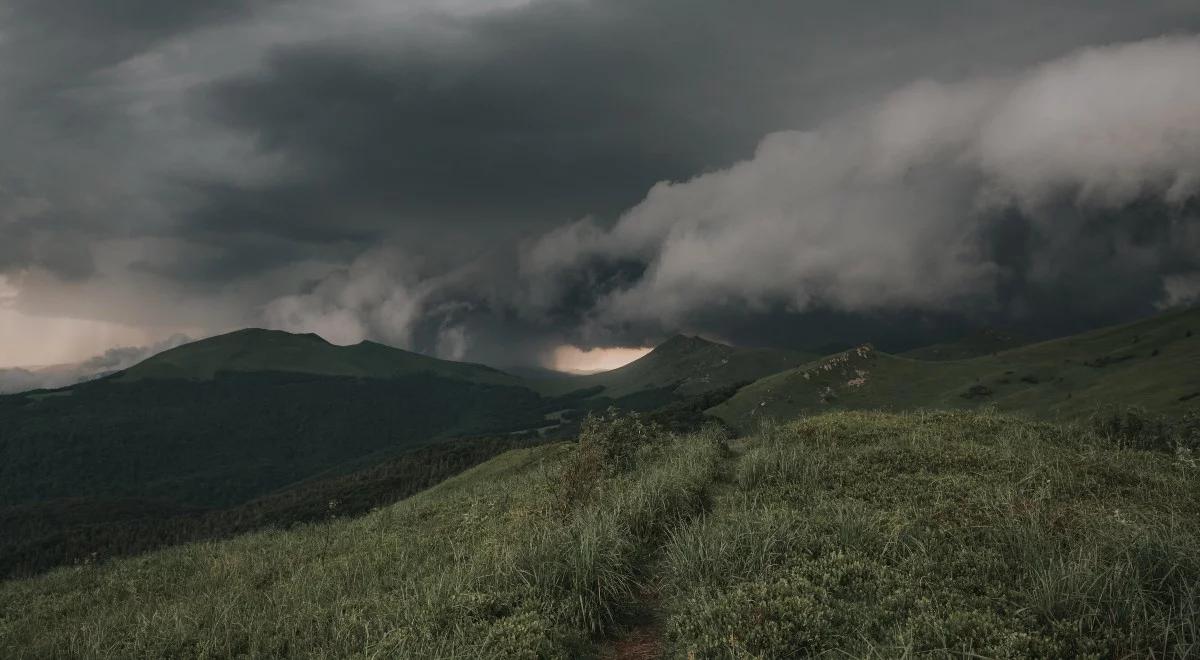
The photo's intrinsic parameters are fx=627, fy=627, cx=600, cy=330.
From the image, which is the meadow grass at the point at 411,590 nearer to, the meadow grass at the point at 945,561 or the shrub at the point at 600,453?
the shrub at the point at 600,453

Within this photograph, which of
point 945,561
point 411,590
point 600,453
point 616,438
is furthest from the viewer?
point 616,438

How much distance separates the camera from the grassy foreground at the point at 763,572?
988 centimetres

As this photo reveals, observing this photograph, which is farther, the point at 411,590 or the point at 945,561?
the point at 411,590

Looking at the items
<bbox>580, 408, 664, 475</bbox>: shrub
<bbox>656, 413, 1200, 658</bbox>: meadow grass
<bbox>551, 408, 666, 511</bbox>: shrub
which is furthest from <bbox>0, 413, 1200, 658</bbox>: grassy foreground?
<bbox>580, 408, 664, 475</bbox>: shrub

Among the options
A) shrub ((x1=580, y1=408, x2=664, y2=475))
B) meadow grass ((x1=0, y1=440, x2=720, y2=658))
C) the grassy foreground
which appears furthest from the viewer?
shrub ((x1=580, y1=408, x2=664, y2=475))

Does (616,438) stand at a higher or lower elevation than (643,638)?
higher

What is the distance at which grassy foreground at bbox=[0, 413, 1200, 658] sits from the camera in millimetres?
9883

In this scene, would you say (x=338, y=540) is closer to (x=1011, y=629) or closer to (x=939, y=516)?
(x=939, y=516)

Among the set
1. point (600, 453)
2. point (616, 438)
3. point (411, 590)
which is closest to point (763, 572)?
point (411, 590)

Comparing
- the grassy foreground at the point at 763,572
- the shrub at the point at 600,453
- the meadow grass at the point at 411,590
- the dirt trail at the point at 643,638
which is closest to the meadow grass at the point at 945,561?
the grassy foreground at the point at 763,572

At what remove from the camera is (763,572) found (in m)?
12.0

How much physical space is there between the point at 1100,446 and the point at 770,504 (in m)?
15.6

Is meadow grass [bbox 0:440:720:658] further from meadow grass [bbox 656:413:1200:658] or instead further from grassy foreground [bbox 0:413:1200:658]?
meadow grass [bbox 656:413:1200:658]

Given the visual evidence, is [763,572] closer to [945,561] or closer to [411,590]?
[945,561]
